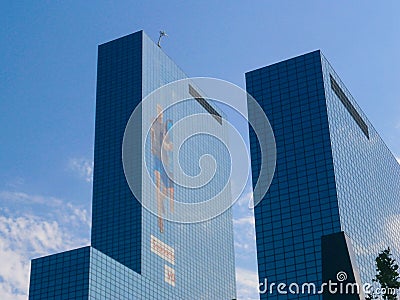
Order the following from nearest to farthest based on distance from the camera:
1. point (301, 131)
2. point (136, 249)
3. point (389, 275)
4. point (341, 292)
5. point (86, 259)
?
point (341, 292) → point (389, 275) → point (86, 259) → point (301, 131) → point (136, 249)

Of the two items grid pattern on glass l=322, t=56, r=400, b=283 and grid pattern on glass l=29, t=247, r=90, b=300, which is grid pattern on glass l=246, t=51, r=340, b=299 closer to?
grid pattern on glass l=322, t=56, r=400, b=283

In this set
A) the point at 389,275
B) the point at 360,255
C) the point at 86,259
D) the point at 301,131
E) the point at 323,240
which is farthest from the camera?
the point at 301,131

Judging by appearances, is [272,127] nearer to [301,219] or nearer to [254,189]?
[254,189]

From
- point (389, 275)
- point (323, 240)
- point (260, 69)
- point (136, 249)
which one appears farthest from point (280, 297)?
point (323, 240)

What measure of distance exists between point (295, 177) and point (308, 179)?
11.1ft

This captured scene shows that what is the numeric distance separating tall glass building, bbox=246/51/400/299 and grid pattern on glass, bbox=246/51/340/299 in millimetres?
192

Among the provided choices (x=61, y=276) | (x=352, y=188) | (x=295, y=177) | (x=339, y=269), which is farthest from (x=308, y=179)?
(x=339, y=269)

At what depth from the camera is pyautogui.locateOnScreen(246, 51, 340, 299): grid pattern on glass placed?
16738 centimetres

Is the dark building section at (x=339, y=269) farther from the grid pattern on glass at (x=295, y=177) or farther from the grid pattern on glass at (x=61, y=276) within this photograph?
the grid pattern on glass at (x=295, y=177)

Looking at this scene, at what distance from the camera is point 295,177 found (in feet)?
584

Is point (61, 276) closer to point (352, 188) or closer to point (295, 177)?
point (295, 177)

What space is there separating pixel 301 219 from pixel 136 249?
1869 inches

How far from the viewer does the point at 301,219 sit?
171875 millimetres

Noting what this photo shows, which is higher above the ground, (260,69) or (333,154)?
(260,69)
